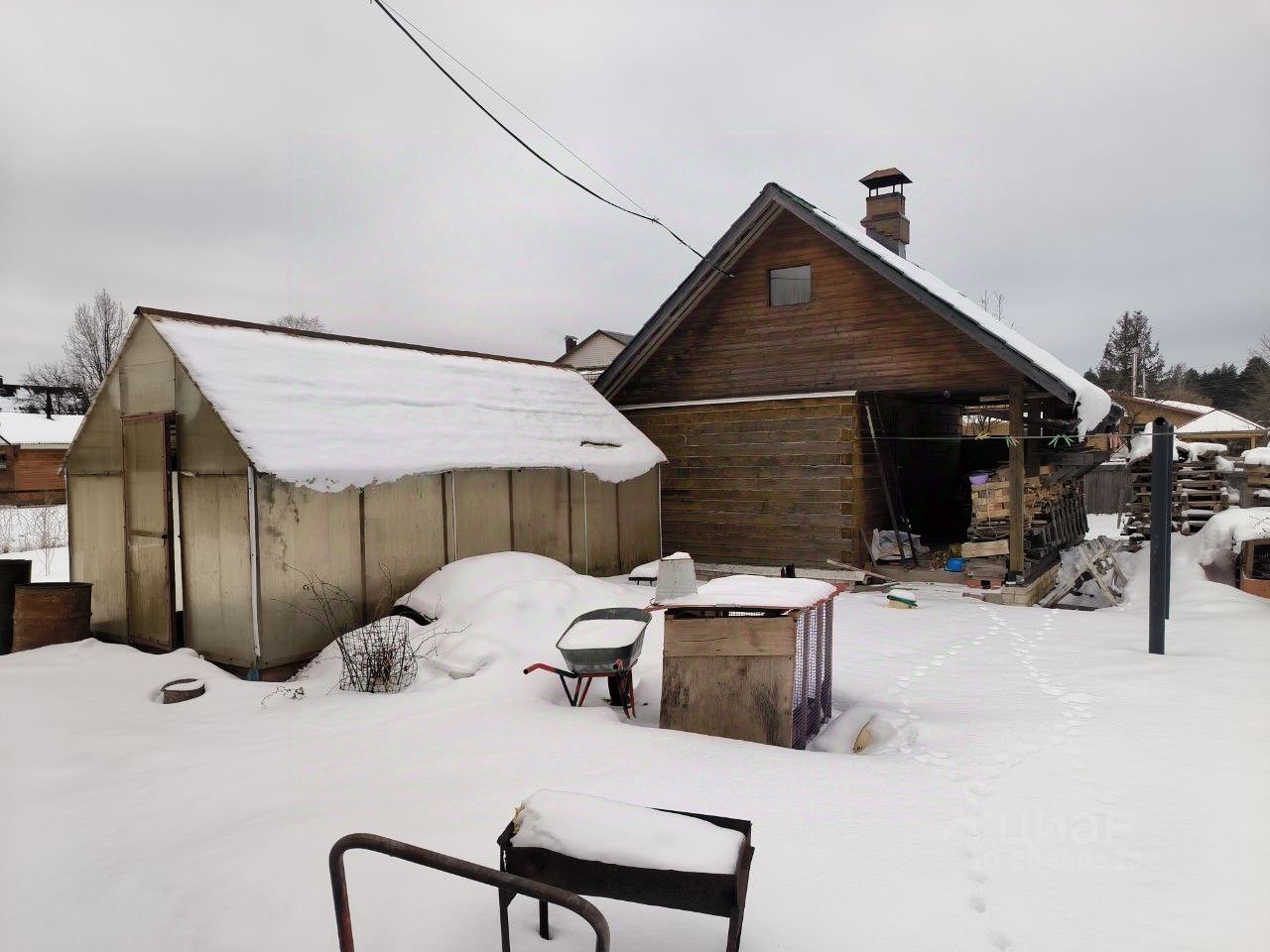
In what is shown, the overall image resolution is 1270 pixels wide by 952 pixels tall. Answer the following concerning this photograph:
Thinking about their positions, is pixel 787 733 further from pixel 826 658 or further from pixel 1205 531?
pixel 1205 531

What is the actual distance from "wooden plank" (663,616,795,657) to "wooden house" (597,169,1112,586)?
705 cm

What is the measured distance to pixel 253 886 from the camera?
3.67 m

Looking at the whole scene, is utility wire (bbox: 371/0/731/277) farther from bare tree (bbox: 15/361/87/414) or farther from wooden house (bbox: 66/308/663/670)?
bare tree (bbox: 15/361/87/414)

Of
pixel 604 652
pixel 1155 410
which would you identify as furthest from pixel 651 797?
pixel 1155 410

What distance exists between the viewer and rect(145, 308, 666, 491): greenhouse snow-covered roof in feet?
27.8

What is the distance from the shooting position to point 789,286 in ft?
43.8

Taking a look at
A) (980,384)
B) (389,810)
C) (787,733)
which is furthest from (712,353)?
(389,810)

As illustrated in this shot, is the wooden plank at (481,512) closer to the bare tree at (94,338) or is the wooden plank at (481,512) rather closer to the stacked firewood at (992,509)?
the stacked firewood at (992,509)

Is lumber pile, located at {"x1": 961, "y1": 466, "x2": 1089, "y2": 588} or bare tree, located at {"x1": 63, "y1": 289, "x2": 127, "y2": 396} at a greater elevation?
bare tree, located at {"x1": 63, "y1": 289, "x2": 127, "y2": 396}

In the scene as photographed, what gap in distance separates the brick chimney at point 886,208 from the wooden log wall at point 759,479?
22.4ft

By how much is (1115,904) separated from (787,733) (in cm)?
234

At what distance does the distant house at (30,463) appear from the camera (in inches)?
1255

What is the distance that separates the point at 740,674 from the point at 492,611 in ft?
11.4

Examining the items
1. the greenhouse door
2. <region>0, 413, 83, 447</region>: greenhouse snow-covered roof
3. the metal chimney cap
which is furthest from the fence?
→ <region>0, 413, 83, 447</region>: greenhouse snow-covered roof
